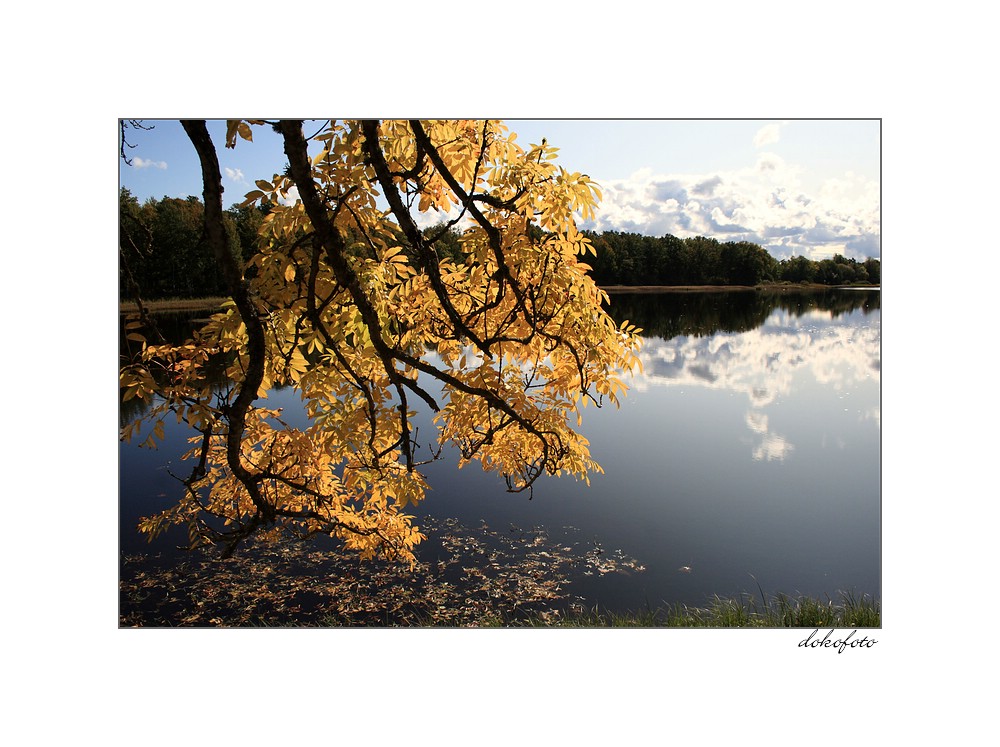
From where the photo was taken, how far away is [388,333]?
291 cm

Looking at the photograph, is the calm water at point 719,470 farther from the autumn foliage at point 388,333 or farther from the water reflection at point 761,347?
the autumn foliage at point 388,333

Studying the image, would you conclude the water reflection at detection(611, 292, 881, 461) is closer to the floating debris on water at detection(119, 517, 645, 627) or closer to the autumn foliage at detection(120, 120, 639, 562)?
the autumn foliage at detection(120, 120, 639, 562)

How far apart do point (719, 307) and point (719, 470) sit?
57 centimetres

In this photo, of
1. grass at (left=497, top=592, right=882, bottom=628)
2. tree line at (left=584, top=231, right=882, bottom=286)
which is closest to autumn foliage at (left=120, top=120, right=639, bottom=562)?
tree line at (left=584, top=231, right=882, bottom=286)

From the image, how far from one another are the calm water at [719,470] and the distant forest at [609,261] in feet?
0.25

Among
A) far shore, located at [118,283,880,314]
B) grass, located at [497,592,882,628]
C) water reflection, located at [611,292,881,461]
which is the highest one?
far shore, located at [118,283,880,314]

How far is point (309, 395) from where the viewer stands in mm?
2898

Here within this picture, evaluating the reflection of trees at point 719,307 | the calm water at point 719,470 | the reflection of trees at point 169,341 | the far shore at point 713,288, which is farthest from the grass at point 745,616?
the reflection of trees at point 169,341

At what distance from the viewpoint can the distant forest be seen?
2.97 metres

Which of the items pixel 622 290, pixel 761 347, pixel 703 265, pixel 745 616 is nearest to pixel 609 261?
pixel 622 290

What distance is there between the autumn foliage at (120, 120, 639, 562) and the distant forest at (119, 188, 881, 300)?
107mm

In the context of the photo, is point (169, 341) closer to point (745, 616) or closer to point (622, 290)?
point (622, 290)

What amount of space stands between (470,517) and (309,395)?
70 cm
